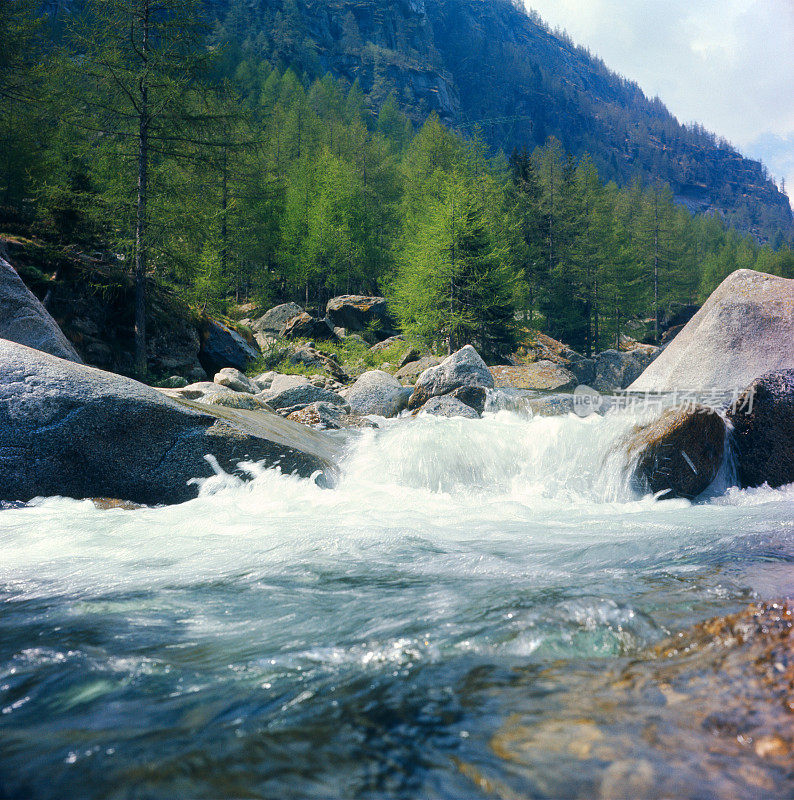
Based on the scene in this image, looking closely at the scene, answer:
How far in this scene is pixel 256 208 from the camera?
1235 inches

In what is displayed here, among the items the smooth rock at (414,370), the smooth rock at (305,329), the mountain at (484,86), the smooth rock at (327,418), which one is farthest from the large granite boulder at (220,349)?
the mountain at (484,86)

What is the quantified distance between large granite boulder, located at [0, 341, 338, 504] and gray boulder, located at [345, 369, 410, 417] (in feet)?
23.3

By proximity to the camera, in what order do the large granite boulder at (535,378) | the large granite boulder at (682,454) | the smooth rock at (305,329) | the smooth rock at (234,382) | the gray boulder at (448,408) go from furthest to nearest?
the smooth rock at (305,329)
the large granite boulder at (535,378)
the smooth rock at (234,382)
the gray boulder at (448,408)
the large granite boulder at (682,454)

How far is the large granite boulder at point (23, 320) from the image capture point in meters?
8.88

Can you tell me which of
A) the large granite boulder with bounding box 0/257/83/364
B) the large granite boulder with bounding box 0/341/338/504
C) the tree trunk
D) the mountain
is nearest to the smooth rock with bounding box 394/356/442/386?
the tree trunk

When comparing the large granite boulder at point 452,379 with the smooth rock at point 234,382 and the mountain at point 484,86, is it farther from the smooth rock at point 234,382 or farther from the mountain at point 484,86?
the mountain at point 484,86

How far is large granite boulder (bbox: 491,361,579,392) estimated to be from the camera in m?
16.8

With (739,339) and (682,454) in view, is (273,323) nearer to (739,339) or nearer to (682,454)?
(739,339)

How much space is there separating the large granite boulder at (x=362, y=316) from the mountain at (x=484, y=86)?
6474 centimetres

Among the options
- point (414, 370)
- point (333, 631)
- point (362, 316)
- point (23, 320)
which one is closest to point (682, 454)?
point (333, 631)

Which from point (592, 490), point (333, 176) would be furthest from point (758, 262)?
point (592, 490)

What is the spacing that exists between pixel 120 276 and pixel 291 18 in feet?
329

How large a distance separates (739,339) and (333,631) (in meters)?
8.33

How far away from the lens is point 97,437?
557cm
